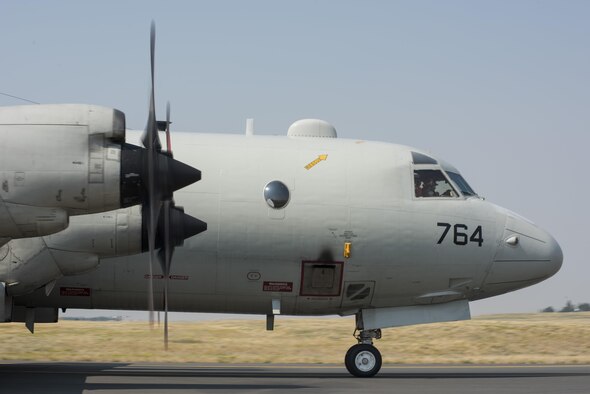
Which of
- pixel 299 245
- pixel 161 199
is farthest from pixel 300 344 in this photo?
pixel 161 199

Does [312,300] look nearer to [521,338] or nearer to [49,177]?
[49,177]

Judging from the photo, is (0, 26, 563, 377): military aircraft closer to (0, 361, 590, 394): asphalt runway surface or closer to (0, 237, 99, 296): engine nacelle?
(0, 237, 99, 296): engine nacelle

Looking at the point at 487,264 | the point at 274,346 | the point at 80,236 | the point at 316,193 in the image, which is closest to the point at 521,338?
the point at 274,346

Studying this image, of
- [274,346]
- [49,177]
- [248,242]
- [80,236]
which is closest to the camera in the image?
[49,177]

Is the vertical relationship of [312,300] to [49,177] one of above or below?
below

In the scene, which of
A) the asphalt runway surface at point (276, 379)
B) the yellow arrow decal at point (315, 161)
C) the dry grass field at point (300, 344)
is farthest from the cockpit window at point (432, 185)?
the dry grass field at point (300, 344)

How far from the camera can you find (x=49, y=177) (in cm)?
1639

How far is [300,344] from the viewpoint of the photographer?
3450 centimetres

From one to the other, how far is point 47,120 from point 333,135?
869 cm

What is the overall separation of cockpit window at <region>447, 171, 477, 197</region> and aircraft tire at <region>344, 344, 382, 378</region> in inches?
175

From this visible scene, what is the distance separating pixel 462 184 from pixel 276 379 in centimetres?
651

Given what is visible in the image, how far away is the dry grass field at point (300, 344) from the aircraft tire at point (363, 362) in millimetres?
8692

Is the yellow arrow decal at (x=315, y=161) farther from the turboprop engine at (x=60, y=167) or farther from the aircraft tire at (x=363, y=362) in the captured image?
the turboprop engine at (x=60, y=167)

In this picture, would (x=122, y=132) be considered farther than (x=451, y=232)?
No
